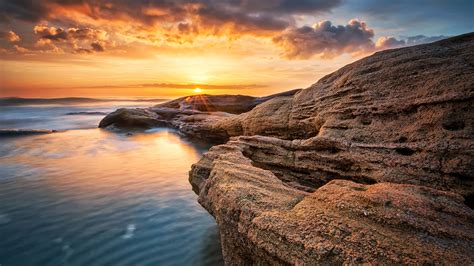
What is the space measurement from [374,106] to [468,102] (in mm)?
1872

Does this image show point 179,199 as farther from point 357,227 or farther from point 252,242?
point 357,227

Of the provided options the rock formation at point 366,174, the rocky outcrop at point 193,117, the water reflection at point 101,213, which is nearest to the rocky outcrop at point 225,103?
the rocky outcrop at point 193,117

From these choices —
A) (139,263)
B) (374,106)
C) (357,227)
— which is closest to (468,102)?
(374,106)

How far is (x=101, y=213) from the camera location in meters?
8.80

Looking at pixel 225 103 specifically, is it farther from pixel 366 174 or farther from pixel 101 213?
pixel 366 174

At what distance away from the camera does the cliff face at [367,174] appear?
129 inches

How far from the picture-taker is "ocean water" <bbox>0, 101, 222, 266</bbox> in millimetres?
6621

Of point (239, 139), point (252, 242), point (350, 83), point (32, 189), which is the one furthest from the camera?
point (32, 189)

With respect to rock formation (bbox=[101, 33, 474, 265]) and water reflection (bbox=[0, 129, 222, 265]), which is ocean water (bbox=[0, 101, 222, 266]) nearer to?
water reflection (bbox=[0, 129, 222, 265])

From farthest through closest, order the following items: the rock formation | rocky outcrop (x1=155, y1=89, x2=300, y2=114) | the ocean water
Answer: rocky outcrop (x1=155, y1=89, x2=300, y2=114)
the ocean water
the rock formation

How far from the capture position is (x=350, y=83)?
8.14 metres

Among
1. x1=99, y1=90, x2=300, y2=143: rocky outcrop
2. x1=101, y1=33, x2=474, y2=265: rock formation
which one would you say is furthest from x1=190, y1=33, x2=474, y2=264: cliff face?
x1=99, y1=90, x2=300, y2=143: rocky outcrop

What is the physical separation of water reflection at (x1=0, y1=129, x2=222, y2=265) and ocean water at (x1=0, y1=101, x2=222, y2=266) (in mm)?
23

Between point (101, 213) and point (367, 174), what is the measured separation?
300 inches
